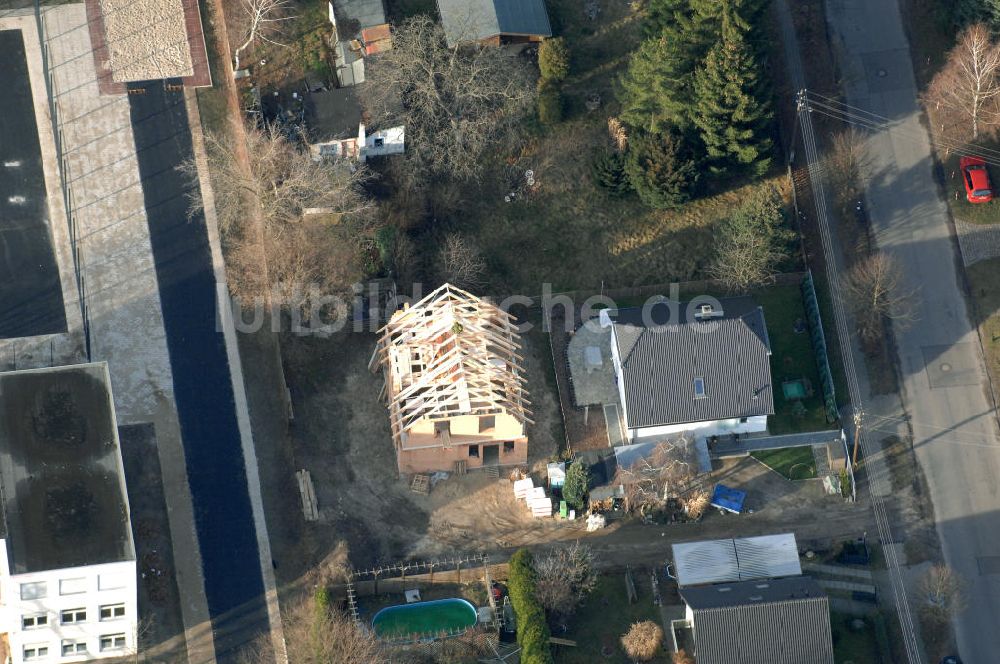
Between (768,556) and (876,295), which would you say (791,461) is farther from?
(876,295)

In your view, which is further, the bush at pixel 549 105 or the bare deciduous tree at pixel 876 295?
the bush at pixel 549 105

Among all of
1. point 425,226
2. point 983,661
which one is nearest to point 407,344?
point 425,226

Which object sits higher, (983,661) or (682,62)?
(682,62)

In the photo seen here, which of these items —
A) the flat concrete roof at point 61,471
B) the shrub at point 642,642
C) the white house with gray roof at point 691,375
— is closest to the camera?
the flat concrete roof at point 61,471

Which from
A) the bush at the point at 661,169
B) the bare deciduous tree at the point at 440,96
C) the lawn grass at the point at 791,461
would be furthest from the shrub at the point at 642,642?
the bare deciduous tree at the point at 440,96

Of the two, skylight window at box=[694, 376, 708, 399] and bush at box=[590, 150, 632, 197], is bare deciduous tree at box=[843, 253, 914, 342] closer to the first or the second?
skylight window at box=[694, 376, 708, 399]

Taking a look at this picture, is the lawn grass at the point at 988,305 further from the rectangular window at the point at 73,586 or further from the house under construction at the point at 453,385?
the rectangular window at the point at 73,586

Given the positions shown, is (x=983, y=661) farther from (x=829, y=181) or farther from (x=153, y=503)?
(x=153, y=503)
